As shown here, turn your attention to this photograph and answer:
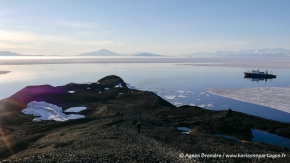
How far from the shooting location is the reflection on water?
93.1ft

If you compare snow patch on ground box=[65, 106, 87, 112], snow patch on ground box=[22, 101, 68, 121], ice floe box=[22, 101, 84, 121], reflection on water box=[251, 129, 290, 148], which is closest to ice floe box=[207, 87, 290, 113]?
reflection on water box=[251, 129, 290, 148]

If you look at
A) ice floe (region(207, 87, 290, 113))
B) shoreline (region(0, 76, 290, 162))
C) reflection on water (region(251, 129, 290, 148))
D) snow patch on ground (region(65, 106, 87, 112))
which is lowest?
reflection on water (region(251, 129, 290, 148))

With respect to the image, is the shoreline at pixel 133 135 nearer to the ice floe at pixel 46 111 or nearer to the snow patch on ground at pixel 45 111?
the ice floe at pixel 46 111

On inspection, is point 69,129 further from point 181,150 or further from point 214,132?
point 214,132

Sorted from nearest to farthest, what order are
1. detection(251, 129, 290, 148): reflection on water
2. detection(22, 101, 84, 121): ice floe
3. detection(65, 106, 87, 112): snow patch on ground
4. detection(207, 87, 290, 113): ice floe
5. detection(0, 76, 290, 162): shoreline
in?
detection(0, 76, 290, 162): shoreline, detection(251, 129, 290, 148): reflection on water, detection(22, 101, 84, 121): ice floe, detection(207, 87, 290, 113): ice floe, detection(65, 106, 87, 112): snow patch on ground

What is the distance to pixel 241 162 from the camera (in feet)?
65.0

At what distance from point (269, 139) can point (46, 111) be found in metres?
36.2

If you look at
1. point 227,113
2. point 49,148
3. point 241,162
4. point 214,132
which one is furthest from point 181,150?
point 227,113

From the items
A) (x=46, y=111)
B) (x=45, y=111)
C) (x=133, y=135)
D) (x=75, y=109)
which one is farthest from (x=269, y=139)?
(x=45, y=111)

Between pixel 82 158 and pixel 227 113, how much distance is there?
2555 centimetres

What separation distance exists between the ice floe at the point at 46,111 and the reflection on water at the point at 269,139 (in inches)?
1101

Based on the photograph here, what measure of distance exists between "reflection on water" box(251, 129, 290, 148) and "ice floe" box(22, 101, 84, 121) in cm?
2795

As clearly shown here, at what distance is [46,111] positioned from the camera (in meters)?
43.5

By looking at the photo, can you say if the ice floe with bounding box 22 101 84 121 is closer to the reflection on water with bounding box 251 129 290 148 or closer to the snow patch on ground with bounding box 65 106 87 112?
the snow patch on ground with bounding box 65 106 87 112
